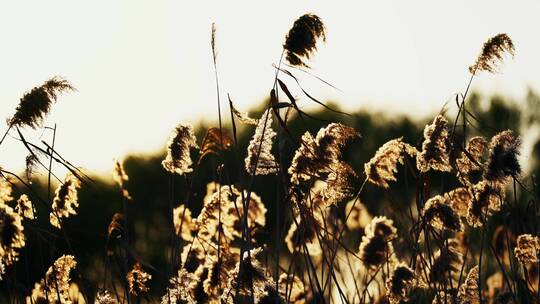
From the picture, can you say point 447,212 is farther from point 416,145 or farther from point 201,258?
point 201,258

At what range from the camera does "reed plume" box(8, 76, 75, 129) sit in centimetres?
436

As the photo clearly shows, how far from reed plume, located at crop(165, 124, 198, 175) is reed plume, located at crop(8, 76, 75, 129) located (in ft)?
2.18

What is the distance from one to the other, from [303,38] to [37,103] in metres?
1.06

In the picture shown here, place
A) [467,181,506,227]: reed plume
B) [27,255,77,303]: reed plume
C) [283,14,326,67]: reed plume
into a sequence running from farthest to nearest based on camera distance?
[467,181,506,227]: reed plume < [27,255,77,303]: reed plume < [283,14,326,67]: reed plume

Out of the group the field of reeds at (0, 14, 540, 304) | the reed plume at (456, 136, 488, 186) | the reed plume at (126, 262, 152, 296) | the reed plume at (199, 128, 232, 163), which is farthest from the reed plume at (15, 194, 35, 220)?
the reed plume at (456, 136, 488, 186)

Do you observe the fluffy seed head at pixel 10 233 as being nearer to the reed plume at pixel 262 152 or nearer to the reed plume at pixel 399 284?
the reed plume at pixel 262 152

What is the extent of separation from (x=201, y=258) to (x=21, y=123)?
1.33m

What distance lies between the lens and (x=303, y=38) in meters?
4.17

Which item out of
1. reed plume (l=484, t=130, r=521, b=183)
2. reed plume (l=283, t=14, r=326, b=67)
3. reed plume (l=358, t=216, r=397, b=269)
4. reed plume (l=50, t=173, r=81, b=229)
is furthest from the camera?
reed plume (l=358, t=216, r=397, b=269)

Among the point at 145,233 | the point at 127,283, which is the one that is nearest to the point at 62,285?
the point at 127,283

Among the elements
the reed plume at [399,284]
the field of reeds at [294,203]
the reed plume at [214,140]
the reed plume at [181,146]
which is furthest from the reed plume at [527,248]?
the reed plume at [181,146]

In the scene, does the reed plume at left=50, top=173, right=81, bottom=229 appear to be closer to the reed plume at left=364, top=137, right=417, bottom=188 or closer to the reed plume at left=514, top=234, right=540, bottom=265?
the reed plume at left=364, top=137, right=417, bottom=188

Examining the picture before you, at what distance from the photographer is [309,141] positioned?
4504 mm

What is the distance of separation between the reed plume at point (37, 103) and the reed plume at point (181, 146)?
66cm
